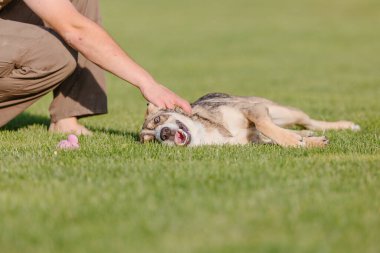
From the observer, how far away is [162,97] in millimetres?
6074

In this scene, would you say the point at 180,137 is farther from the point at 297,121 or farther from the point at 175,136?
the point at 297,121

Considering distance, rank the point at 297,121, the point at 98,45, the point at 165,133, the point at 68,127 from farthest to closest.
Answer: the point at 297,121
the point at 68,127
the point at 165,133
the point at 98,45

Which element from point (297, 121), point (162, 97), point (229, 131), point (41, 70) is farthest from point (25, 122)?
point (162, 97)

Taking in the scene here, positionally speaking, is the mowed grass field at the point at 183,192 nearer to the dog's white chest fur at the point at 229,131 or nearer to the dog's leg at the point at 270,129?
the dog's leg at the point at 270,129

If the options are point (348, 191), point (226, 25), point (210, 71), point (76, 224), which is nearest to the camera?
point (76, 224)

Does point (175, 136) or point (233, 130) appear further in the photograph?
point (233, 130)

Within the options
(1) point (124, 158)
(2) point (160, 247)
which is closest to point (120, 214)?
(2) point (160, 247)

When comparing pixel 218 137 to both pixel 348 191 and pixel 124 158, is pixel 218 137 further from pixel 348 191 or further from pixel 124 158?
pixel 348 191

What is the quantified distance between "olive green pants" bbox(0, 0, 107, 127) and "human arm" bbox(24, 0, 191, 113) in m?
0.98

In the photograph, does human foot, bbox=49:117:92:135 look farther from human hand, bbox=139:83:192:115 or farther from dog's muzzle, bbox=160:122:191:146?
human hand, bbox=139:83:192:115

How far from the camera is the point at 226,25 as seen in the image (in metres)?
34.8

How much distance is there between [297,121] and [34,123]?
362cm

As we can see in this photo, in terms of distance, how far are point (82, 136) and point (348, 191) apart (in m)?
3.83

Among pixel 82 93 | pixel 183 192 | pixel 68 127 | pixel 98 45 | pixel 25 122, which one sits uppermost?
pixel 98 45
